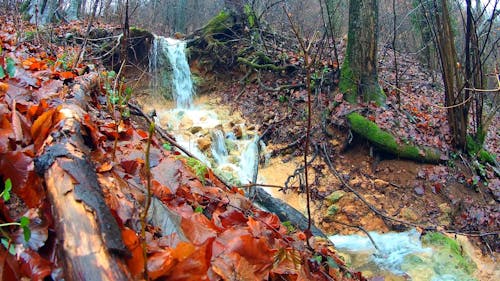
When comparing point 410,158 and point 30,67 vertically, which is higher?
point 30,67

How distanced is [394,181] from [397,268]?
209 cm

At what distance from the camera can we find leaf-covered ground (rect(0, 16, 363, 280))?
4.00ft

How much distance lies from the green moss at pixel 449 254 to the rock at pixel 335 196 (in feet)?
4.67

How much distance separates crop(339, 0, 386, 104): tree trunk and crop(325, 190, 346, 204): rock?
231 cm

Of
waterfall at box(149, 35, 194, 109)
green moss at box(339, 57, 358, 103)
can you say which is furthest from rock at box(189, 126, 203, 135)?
green moss at box(339, 57, 358, 103)

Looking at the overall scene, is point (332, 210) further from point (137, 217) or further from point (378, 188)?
point (137, 217)

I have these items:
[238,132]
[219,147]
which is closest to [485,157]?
[238,132]

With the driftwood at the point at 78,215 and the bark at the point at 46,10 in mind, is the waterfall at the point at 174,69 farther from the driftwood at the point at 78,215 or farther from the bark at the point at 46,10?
the driftwood at the point at 78,215

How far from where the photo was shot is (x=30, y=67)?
3.46 meters

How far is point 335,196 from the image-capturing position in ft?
20.9

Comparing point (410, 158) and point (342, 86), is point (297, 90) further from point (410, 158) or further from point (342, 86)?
point (410, 158)

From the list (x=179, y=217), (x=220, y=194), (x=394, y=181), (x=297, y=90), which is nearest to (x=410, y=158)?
(x=394, y=181)

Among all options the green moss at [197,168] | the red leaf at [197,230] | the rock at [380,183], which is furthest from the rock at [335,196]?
the red leaf at [197,230]

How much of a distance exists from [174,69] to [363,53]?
19.7ft
